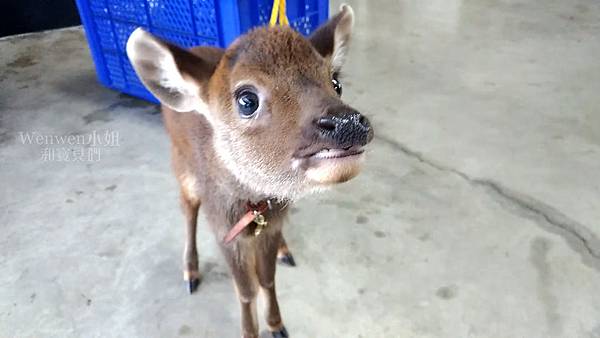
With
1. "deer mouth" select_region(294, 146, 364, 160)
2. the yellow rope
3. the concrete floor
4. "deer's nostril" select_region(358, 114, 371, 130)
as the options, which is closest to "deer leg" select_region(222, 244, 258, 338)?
the concrete floor

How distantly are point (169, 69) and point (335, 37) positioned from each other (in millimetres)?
455

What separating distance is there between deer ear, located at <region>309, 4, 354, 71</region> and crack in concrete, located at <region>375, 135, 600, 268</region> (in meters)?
1.35

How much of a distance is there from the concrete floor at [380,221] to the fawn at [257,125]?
1.52ft

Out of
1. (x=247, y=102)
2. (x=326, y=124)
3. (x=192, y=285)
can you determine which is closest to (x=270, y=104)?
(x=247, y=102)

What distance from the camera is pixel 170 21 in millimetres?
2777

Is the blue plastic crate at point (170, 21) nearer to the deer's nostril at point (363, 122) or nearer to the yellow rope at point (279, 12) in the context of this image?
the yellow rope at point (279, 12)

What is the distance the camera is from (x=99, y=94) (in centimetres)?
352

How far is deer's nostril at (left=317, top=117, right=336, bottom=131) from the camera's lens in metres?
0.98

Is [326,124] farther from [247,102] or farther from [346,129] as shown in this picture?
[247,102]

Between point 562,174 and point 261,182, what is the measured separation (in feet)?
6.36

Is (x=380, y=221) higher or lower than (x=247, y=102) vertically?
lower

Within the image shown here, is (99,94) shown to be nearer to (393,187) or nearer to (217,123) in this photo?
(393,187)

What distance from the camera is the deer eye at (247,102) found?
1.13 meters

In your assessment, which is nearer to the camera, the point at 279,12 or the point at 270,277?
the point at 270,277
